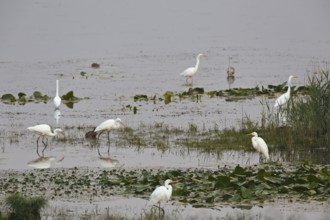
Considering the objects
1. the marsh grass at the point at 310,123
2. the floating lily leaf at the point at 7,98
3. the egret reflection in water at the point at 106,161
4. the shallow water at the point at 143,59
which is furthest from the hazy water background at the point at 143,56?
the marsh grass at the point at 310,123

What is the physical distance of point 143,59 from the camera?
130 ft

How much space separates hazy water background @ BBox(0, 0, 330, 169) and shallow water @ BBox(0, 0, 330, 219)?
0.16 feet

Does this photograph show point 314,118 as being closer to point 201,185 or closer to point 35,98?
point 201,185

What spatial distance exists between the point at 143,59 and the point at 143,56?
1.17 m

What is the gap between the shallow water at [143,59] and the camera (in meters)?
20.1

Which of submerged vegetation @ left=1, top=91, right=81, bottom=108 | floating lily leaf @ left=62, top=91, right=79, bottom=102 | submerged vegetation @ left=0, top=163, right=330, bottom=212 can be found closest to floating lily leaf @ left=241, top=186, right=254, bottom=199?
submerged vegetation @ left=0, top=163, right=330, bottom=212

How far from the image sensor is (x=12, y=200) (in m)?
12.2

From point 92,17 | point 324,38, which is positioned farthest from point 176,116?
point 92,17

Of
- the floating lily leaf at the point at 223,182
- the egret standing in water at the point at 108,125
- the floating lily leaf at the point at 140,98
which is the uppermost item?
the floating lily leaf at the point at 140,98

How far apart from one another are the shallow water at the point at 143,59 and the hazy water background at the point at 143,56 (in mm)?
48

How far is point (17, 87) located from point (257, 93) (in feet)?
30.0

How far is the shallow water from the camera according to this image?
20.1 metres

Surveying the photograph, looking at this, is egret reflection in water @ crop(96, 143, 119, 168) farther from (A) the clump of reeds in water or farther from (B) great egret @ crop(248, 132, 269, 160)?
(A) the clump of reeds in water

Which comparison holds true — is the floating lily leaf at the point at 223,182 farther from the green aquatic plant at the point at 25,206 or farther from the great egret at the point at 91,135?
the great egret at the point at 91,135
